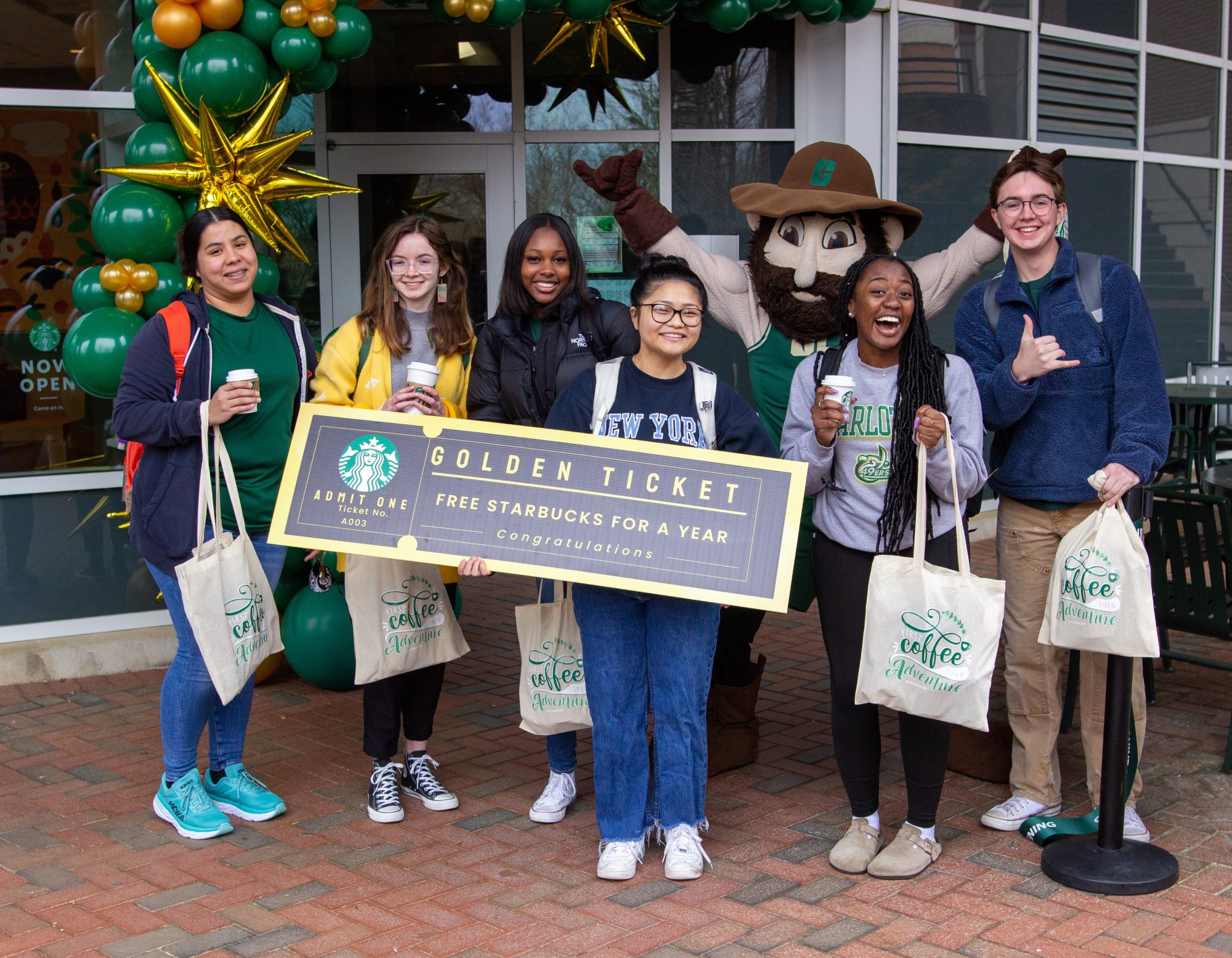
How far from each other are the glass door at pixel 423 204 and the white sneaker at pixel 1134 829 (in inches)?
205

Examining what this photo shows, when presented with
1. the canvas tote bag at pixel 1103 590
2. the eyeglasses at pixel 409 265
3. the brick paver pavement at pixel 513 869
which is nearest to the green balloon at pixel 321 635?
the brick paver pavement at pixel 513 869

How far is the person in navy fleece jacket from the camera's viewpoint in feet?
12.0

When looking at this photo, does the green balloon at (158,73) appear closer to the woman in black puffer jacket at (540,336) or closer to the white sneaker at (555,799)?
the woman in black puffer jacket at (540,336)

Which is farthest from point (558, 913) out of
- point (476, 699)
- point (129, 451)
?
point (129, 451)

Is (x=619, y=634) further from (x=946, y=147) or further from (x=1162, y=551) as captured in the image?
(x=946, y=147)

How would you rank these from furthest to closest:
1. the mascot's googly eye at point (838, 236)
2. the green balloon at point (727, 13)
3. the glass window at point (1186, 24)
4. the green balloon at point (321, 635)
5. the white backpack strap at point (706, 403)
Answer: the glass window at point (1186, 24), the green balloon at point (727, 13), the green balloon at point (321, 635), the mascot's googly eye at point (838, 236), the white backpack strap at point (706, 403)

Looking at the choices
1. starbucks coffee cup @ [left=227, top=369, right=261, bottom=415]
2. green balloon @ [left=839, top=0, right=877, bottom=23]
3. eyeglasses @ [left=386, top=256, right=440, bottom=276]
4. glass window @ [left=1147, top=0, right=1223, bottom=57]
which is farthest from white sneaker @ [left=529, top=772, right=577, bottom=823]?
glass window @ [left=1147, top=0, right=1223, bottom=57]

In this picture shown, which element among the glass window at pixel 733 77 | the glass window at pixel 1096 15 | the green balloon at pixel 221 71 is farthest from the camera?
the glass window at pixel 1096 15

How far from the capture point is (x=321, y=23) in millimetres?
4852

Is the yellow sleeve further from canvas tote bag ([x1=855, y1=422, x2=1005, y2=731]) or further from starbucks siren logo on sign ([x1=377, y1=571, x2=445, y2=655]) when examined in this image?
canvas tote bag ([x1=855, y1=422, x2=1005, y2=731])

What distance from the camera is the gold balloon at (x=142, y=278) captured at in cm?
485

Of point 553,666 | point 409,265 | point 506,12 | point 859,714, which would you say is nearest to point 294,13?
point 506,12

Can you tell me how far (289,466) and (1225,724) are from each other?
12.6ft

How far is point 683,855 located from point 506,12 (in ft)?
11.8
